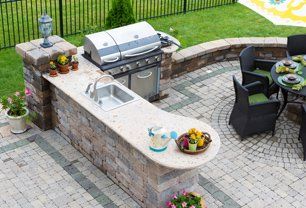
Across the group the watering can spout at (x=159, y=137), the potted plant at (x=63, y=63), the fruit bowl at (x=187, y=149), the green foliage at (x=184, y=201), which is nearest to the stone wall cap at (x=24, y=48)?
the potted plant at (x=63, y=63)

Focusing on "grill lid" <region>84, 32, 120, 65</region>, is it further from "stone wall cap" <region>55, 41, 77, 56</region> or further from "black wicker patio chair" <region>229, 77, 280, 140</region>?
"black wicker patio chair" <region>229, 77, 280, 140</region>

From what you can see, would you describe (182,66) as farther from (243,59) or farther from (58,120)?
(58,120)

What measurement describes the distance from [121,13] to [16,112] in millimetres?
4407

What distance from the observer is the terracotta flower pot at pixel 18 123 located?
357 inches

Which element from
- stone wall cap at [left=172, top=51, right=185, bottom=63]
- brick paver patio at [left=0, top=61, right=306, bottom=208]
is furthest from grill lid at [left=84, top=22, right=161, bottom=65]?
brick paver patio at [left=0, top=61, right=306, bottom=208]

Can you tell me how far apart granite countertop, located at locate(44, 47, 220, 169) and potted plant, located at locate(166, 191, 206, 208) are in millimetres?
718

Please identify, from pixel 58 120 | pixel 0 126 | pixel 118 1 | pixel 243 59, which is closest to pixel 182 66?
pixel 243 59

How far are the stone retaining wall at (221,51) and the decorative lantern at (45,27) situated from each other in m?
3.20

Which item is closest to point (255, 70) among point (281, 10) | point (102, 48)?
point (102, 48)

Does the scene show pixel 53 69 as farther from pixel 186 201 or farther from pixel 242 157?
pixel 242 157

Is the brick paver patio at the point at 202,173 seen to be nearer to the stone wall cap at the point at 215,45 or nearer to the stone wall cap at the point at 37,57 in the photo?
the stone wall cap at the point at 37,57

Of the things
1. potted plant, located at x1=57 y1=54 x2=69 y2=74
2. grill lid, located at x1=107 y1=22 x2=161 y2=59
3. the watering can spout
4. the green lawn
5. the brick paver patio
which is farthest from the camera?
the green lawn

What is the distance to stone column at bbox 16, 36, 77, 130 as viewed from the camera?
873 cm

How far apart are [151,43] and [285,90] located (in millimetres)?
2647
